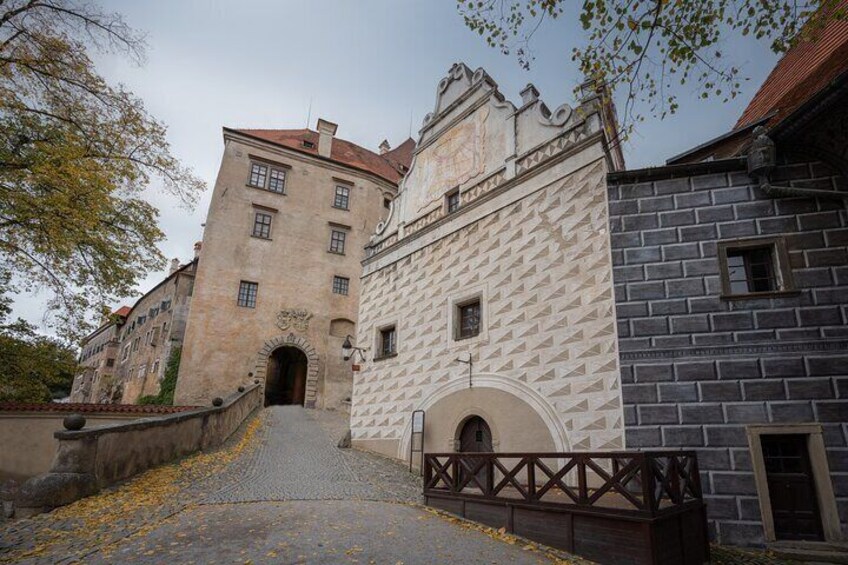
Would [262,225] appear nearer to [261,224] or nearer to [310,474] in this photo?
[261,224]

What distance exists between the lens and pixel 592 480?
332 inches

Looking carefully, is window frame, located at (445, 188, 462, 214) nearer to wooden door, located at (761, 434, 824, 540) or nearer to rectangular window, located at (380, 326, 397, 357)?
rectangular window, located at (380, 326, 397, 357)

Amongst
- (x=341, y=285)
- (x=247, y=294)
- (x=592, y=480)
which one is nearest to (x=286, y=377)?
(x=247, y=294)

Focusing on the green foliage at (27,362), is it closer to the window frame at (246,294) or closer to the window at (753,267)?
the window frame at (246,294)

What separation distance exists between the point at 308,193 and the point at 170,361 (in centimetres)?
1134

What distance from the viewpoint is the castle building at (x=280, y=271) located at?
2278 cm

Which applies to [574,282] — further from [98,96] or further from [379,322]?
[98,96]

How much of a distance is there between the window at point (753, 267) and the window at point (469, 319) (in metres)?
5.44

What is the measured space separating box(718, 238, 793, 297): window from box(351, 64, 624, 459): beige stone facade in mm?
2004

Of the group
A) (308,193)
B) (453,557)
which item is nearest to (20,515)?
(453,557)

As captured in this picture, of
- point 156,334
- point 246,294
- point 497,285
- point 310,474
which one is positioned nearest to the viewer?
point 310,474

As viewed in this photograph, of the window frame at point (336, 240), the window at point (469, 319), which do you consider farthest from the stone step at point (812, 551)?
the window frame at point (336, 240)

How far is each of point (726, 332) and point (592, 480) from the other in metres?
3.49

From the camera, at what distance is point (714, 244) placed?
870 centimetres
